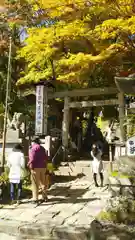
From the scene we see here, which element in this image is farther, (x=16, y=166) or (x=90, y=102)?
(x=90, y=102)

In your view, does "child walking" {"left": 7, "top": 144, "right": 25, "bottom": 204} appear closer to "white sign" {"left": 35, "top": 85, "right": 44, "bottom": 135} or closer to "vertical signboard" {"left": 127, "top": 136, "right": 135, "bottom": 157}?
"vertical signboard" {"left": 127, "top": 136, "right": 135, "bottom": 157}

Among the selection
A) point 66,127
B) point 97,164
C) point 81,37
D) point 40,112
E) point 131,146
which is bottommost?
point 97,164

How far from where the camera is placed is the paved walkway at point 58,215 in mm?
5912

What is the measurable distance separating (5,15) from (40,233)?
13453 mm

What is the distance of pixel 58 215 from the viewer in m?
6.90

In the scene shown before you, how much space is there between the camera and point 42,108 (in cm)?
1373

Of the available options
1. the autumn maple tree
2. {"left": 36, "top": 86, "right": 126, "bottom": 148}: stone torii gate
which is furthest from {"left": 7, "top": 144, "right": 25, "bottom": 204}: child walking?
{"left": 36, "top": 86, "right": 126, "bottom": 148}: stone torii gate

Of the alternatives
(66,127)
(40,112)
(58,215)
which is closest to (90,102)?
(66,127)

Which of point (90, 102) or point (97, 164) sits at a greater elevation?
point (90, 102)

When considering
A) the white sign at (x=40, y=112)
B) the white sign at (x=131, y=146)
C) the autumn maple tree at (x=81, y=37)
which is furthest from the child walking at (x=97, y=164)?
the autumn maple tree at (x=81, y=37)

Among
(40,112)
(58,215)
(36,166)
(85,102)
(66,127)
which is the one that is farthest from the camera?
(85,102)

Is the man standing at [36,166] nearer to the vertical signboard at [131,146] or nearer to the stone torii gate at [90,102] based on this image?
the vertical signboard at [131,146]

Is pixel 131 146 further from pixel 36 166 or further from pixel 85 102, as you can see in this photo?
pixel 85 102

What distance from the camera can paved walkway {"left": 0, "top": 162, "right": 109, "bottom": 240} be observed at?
5.91 metres
